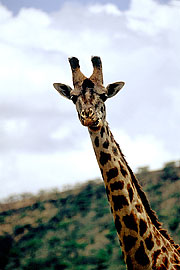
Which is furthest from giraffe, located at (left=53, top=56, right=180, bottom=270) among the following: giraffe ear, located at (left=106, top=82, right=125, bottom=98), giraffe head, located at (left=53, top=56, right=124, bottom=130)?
giraffe ear, located at (left=106, top=82, right=125, bottom=98)

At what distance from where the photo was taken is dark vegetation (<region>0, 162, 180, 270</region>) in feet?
82.3

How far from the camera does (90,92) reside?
7.27 metres

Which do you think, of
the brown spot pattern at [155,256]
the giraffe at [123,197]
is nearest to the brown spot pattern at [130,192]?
the giraffe at [123,197]

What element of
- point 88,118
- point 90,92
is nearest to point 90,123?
point 88,118

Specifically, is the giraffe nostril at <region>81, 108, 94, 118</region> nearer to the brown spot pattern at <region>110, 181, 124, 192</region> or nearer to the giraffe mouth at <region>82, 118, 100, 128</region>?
the giraffe mouth at <region>82, 118, 100, 128</region>

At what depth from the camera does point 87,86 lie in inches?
291

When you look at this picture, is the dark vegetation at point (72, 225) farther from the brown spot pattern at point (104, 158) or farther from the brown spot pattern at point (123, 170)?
the brown spot pattern at point (104, 158)

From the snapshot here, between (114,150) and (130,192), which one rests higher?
(114,150)

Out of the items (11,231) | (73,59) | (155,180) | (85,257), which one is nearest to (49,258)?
(85,257)

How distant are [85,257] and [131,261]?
1908cm

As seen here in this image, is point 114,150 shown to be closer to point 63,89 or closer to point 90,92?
point 90,92

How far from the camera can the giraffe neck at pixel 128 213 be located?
6.63m

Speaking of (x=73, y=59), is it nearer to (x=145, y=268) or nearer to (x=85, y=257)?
(x=145, y=268)

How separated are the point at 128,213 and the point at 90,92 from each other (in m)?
2.07
